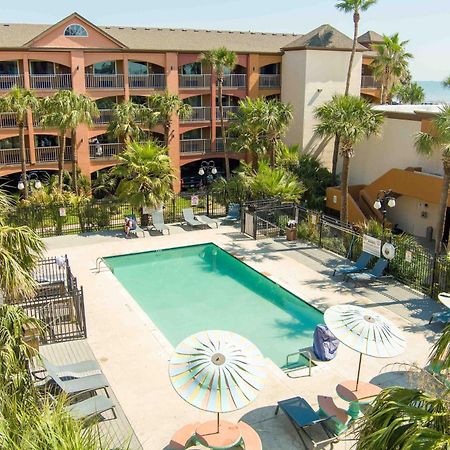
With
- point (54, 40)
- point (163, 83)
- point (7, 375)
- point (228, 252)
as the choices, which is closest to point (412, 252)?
point (228, 252)

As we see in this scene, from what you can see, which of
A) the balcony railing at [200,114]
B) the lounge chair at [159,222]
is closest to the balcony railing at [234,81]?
the balcony railing at [200,114]

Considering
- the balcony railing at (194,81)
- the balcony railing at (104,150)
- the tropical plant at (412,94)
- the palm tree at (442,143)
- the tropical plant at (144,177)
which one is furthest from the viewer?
the tropical plant at (412,94)

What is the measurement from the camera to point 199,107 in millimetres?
37062

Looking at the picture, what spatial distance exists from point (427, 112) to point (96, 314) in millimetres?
18092

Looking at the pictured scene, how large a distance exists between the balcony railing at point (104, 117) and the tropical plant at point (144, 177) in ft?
32.2

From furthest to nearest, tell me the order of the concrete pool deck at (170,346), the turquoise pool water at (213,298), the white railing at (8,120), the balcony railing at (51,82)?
1. the balcony railing at (51,82)
2. the white railing at (8,120)
3. the turquoise pool water at (213,298)
4. the concrete pool deck at (170,346)

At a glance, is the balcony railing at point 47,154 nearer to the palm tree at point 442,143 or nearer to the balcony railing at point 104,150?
the balcony railing at point 104,150

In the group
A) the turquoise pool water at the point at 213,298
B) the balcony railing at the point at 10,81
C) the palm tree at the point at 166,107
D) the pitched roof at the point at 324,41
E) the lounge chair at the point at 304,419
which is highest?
the pitched roof at the point at 324,41

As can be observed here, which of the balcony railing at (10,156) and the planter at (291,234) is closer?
the planter at (291,234)

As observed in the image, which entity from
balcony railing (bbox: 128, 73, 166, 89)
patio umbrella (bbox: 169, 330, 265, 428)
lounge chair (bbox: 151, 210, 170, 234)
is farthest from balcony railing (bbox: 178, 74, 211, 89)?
patio umbrella (bbox: 169, 330, 265, 428)

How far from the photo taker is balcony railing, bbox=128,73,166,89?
34688 millimetres

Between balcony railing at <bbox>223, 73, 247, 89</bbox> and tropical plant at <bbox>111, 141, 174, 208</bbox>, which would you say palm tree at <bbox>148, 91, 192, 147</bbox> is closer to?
balcony railing at <bbox>223, 73, 247, 89</bbox>

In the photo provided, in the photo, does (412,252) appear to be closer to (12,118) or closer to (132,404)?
(132,404)

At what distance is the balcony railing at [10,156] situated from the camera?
3172 centimetres
